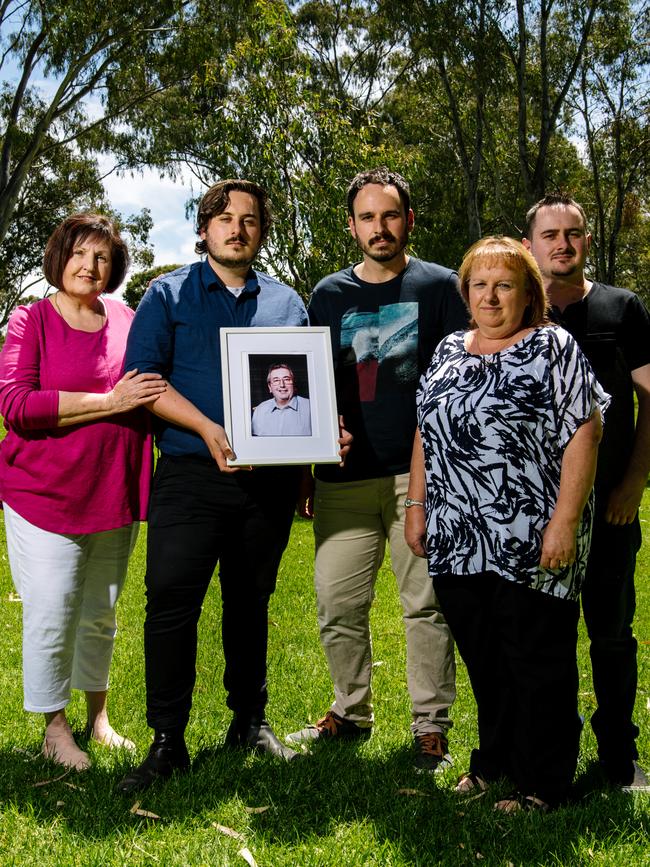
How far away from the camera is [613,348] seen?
3668mm

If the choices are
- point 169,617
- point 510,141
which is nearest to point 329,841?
Answer: point 169,617

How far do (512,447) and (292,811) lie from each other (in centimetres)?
164

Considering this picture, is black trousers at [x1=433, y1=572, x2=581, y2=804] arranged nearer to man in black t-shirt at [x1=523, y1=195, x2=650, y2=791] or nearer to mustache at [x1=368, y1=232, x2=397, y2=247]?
man in black t-shirt at [x1=523, y1=195, x2=650, y2=791]

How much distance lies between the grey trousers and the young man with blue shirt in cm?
39

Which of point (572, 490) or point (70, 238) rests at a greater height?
point (70, 238)

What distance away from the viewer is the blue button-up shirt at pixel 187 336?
3.68m

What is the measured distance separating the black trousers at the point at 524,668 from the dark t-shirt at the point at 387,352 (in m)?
0.84

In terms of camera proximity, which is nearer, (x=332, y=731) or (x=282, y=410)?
(x=282, y=410)

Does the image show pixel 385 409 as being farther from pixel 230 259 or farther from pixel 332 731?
pixel 332 731

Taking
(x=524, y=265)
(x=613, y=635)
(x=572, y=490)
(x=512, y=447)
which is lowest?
(x=613, y=635)

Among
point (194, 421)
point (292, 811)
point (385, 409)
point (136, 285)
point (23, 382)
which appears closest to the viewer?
point (292, 811)

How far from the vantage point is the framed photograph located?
139 inches

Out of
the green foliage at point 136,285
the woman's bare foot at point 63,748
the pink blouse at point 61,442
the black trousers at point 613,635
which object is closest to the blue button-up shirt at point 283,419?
the pink blouse at point 61,442

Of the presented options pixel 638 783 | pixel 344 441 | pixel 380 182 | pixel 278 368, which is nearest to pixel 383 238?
pixel 380 182
